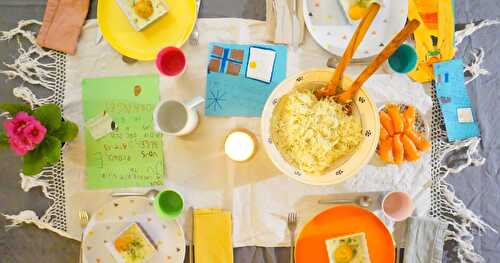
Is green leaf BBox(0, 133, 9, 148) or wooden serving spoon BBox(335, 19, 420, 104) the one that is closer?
wooden serving spoon BBox(335, 19, 420, 104)

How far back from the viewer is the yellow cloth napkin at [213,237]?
0.96 m

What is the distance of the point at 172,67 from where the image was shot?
96 cm

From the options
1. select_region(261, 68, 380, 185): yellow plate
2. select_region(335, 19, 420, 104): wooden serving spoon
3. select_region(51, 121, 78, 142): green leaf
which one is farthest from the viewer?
select_region(51, 121, 78, 142): green leaf

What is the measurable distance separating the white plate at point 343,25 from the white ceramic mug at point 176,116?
1.04 ft

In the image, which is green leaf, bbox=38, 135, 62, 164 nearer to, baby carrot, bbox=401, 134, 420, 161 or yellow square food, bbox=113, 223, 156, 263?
yellow square food, bbox=113, 223, 156, 263

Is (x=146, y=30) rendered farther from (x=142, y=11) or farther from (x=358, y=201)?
(x=358, y=201)

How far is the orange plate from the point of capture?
95 cm

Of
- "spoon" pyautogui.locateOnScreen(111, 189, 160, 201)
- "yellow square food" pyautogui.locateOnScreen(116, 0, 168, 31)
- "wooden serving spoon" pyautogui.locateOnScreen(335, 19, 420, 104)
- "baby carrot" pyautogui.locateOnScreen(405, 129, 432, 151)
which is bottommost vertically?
"spoon" pyautogui.locateOnScreen(111, 189, 160, 201)

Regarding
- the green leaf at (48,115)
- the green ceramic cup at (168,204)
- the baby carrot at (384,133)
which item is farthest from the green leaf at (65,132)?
the baby carrot at (384,133)

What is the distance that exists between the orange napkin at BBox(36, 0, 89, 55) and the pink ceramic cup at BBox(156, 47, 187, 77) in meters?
0.23

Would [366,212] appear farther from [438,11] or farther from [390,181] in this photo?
[438,11]

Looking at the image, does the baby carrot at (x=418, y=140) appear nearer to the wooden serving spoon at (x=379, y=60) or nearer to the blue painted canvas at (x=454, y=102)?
the blue painted canvas at (x=454, y=102)

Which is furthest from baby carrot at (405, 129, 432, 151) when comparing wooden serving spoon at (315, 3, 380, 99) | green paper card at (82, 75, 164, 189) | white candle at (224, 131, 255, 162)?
green paper card at (82, 75, 164, 189)

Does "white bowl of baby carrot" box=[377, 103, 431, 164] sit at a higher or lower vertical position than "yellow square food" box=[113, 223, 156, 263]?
higher
